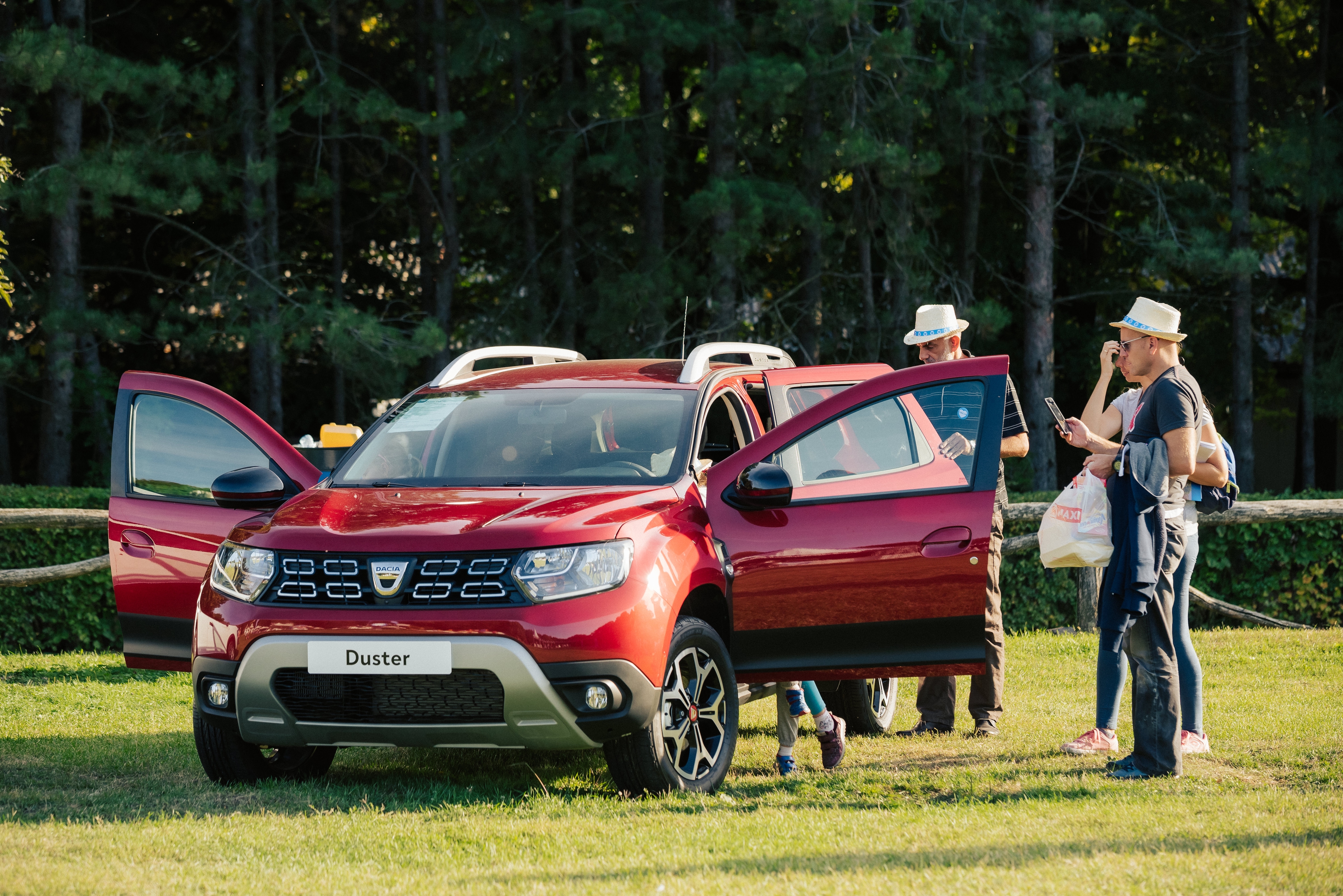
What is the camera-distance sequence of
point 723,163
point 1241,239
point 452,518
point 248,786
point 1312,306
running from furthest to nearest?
point 1312,306 → point 1241,239 → point 723,163 → point 248,786 → point 452,518

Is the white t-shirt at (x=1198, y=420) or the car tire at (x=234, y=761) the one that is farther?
the white t-shirt at (x=1198, y=420)

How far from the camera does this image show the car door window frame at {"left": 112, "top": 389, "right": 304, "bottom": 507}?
6758mm

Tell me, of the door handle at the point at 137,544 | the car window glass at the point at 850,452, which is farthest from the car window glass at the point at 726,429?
the door handle at the point at 137,544

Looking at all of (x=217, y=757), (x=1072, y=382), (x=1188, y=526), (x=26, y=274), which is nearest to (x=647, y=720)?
(x=217, y=757)

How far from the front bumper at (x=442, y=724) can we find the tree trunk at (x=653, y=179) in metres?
14.3

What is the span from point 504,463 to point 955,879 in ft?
9.27

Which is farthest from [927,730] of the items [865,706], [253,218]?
[253,218]

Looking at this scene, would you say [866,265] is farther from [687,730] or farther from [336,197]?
[687,730]

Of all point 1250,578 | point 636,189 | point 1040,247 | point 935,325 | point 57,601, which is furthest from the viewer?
point 636,189

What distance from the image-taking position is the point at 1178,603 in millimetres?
6508

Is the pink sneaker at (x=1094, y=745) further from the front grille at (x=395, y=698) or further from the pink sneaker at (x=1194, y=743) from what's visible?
the front grille at (x=395, y=698)

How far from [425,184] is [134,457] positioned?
15084 millimetres

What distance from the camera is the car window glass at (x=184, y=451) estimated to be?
6.84 meters

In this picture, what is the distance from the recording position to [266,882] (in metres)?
4.61
